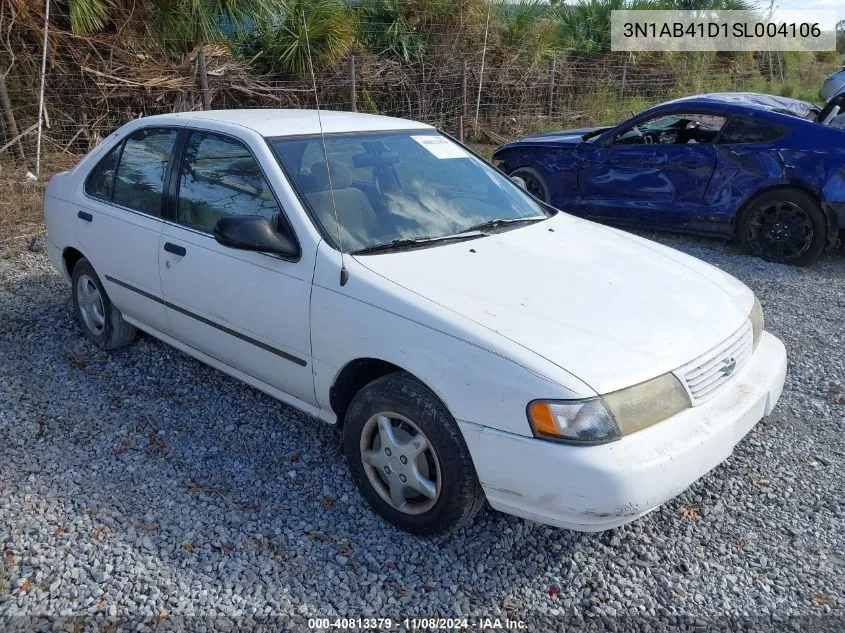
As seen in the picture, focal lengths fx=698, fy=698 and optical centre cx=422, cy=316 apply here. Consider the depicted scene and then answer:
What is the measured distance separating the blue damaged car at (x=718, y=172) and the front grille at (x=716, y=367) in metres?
4.14

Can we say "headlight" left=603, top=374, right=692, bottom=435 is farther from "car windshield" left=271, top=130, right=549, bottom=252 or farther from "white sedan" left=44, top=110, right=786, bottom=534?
"car windshield" left=271, top=130, right=549, bottom=252

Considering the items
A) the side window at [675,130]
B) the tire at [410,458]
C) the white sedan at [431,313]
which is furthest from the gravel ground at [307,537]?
the side window at [675,130]

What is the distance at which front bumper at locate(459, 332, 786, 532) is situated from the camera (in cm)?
236

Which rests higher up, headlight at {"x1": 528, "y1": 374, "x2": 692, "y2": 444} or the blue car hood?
the blue car hood

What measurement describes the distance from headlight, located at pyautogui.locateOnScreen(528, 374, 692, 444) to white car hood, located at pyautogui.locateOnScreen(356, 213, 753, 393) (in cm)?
5

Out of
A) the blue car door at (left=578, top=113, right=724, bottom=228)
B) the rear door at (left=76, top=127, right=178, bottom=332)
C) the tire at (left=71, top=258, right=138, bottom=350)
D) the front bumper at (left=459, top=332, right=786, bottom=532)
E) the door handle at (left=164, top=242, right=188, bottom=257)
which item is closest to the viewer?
the front bumper at (left=459, top=332, right=786, bottom=532)

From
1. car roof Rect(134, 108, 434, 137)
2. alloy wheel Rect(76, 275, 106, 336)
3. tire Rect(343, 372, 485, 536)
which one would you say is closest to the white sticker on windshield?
car roof Rect(134, 108, 434, 137)

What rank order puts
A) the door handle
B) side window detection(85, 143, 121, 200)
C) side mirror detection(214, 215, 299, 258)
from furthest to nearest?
side window detection(85, 143, 121, 200)
the door handle
side mirror detection(214, 215, 299, 258)

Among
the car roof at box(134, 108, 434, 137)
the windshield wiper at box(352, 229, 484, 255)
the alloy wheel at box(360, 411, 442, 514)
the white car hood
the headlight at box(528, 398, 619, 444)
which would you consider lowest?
the alloy wheel at box(360, 411, 442, 514)

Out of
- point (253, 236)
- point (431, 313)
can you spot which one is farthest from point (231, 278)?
point (431, 313)

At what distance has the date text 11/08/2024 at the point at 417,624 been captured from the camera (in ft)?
8.09

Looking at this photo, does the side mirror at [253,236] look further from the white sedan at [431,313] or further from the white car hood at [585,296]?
the white car hood at [585,296]

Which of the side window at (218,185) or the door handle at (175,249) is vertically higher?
the side window at (218,185)

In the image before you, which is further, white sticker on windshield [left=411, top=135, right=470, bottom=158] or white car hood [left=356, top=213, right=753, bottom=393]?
white sticker on windshield [left=411, top=135, right=470, bottom=158]
